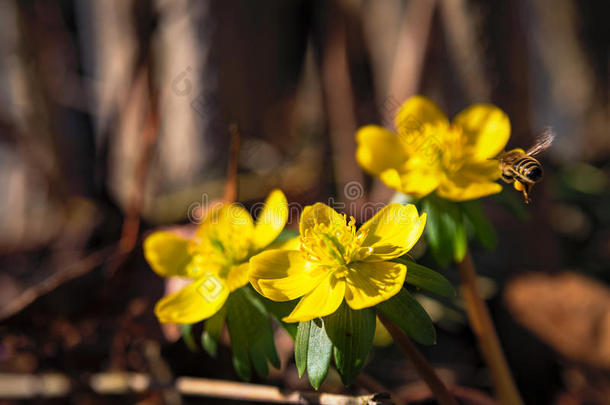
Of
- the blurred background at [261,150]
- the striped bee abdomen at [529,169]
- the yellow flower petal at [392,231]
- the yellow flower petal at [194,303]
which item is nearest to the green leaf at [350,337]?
the yellow flower petal at [392,231]

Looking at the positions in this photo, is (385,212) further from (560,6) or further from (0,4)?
(560,6)

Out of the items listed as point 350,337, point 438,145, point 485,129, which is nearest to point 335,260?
point 350,337

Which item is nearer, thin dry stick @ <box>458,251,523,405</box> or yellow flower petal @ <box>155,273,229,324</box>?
yellow flower petal @ <box>155,273,229,324</box>

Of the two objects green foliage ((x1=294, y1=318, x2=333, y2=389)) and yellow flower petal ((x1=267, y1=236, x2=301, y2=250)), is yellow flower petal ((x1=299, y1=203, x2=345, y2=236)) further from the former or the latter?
green foliage ((x1=294, y1=318, x2=333, y2=389))

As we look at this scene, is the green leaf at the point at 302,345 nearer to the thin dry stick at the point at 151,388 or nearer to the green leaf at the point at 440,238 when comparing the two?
the thin dry stick at the point at 151,388

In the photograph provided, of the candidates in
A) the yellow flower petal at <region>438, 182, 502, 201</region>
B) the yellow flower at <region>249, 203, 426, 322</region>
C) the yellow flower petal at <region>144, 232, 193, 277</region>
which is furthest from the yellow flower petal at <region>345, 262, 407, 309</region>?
the yellow flower petal at <region>144, 232, 193, 277</region>

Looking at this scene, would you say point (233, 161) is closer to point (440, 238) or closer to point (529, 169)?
point (440, 238)
